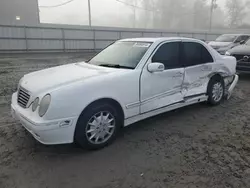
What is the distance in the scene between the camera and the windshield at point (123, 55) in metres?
3.73

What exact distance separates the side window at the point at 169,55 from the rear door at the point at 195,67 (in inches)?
7.1

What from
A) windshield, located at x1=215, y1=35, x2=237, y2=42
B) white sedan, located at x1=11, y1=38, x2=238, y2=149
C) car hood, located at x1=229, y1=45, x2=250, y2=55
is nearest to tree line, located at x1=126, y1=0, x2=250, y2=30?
windshield, located at x1=215, y1=35, x2=237, y2=42

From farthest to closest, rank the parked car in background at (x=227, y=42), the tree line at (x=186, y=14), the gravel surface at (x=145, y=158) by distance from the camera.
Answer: the tree line at (x=186, y=14) < the parked car in background at (x=227, y=42) < the gravel surface at (x=145, y=158)

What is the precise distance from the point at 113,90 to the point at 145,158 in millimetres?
1034

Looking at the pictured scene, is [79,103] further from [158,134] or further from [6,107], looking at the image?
[6,107]

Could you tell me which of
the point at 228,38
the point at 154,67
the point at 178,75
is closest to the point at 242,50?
the point at 178,75

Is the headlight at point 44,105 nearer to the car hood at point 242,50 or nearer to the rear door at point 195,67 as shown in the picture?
the rear door at point 195,67

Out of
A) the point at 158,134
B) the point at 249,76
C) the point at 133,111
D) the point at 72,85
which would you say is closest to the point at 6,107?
the point at 72,85

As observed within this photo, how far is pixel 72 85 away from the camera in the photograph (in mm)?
2953

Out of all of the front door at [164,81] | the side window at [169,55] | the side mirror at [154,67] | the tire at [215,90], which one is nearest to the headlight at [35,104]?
the front door at [164,81]

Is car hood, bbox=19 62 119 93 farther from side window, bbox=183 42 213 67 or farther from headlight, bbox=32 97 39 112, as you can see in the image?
side window, bbox=183 42 213 67

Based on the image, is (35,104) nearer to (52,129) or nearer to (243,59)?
(52,129)

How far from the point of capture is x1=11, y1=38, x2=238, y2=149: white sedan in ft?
9.35

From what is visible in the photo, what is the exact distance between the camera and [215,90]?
502cm
